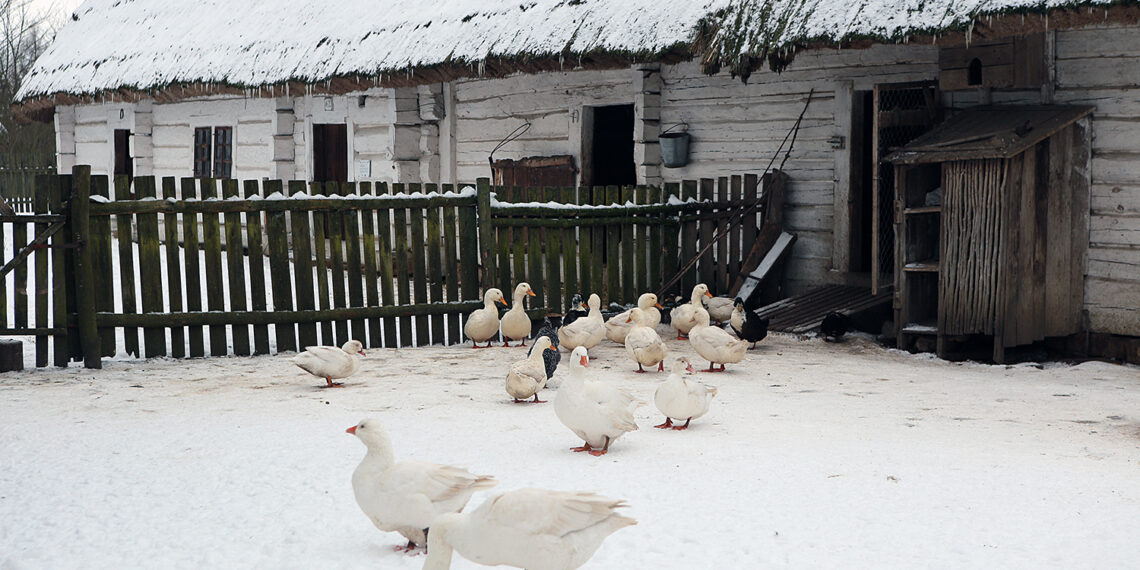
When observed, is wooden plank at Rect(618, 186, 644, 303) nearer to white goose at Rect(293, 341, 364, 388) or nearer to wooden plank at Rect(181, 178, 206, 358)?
white goose at Rect(293, 341, 364, 388)

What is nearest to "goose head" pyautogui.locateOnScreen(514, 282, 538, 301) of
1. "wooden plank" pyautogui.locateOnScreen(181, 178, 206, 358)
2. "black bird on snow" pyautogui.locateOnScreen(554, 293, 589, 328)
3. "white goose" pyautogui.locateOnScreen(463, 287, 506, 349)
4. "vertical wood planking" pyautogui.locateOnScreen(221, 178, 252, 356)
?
"white goose" pyautogui.locateOnScreen(463, 287, 506, 349)

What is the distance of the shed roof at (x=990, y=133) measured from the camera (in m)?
8.24

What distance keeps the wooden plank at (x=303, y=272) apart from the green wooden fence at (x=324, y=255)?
0.04 ft

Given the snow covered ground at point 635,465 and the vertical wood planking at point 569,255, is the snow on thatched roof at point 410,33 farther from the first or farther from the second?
the snow covered ground at point 635,465

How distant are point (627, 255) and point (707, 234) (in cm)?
99

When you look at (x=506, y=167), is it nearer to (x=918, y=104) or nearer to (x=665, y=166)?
(x=665, y=166)

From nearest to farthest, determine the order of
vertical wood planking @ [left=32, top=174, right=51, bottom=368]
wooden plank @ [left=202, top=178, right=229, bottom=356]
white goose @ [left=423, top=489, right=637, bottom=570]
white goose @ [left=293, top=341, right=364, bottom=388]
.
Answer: white goose @ [left=423, top=489, right=637, bottom=570] → white goose @ [left=293, top=341, right=364, bottom=388] → vertical wood planking @ [left=32, top=174, right=51, bottom=368] → wooden plank @ [left=202, top=178, right=229, bottom=356]

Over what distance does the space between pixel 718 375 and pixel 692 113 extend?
4.65m

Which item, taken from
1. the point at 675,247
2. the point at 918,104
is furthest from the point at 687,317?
the point at 918,104

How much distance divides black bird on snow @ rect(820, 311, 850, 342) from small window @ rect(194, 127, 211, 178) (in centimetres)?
1299

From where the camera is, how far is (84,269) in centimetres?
779

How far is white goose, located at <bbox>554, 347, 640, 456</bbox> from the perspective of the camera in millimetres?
5333

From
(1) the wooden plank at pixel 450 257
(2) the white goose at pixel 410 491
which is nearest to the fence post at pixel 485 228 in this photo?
(1) the wooden plank at pixel 450 257

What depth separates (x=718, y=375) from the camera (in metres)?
7.97
